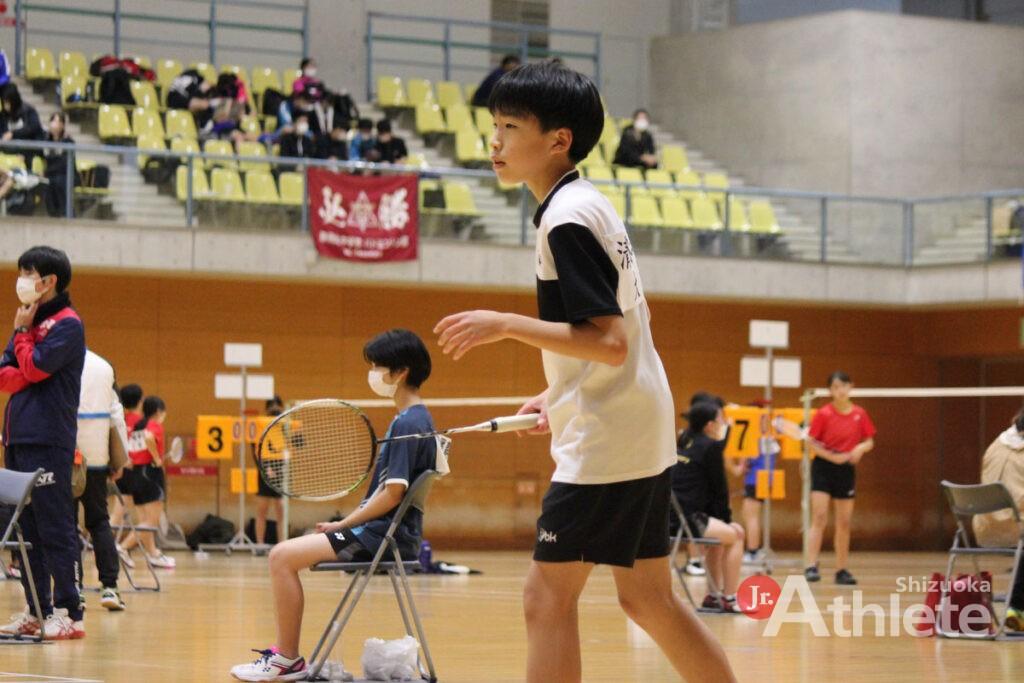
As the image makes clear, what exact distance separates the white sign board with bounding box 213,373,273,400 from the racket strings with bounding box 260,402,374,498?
42.9 ft

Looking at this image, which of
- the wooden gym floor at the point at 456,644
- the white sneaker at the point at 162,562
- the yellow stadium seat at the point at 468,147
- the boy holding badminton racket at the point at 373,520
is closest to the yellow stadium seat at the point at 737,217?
the yellow stadium seat at the point at 468,147

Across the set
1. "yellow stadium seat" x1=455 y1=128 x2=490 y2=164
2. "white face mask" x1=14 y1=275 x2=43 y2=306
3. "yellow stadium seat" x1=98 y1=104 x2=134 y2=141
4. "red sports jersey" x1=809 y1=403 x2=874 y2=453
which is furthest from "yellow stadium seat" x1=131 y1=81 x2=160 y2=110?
"white face mask" x1=14 y1=275 x2=43 y2=306

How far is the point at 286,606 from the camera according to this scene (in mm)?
7465

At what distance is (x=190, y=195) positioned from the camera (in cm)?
1889

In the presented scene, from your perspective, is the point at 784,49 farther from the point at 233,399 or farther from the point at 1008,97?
the point at 233,399

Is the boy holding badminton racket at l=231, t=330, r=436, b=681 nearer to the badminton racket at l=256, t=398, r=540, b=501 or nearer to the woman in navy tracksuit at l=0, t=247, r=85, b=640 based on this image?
the badminton racket at l=256, t=398, r=540, b=501

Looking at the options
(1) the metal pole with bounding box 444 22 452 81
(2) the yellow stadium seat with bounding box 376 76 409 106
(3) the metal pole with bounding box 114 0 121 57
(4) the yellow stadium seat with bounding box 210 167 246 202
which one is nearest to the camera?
(4) the yellow stadium seat with bounding box 210 167 246 202

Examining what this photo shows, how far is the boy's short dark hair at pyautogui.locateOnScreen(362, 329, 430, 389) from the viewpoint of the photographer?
24.6 ft

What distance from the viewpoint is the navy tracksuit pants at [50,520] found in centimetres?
859

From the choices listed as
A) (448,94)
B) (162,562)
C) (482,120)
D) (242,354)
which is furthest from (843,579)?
(448,94)

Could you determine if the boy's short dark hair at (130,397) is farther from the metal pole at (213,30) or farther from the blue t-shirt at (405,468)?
the metal pole at (213,30)

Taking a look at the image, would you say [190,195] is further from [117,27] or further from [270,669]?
[270,669]

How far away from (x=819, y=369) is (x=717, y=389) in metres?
1.59

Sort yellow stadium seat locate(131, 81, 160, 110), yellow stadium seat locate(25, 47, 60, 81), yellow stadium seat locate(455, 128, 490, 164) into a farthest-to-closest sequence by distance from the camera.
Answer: yellow stadium seat locate(455, 128, 490, 164) < yellow stadium seat locate(25, 47, 60, 81) < yellow stadium seat locate(131, 81, 160, 110)
